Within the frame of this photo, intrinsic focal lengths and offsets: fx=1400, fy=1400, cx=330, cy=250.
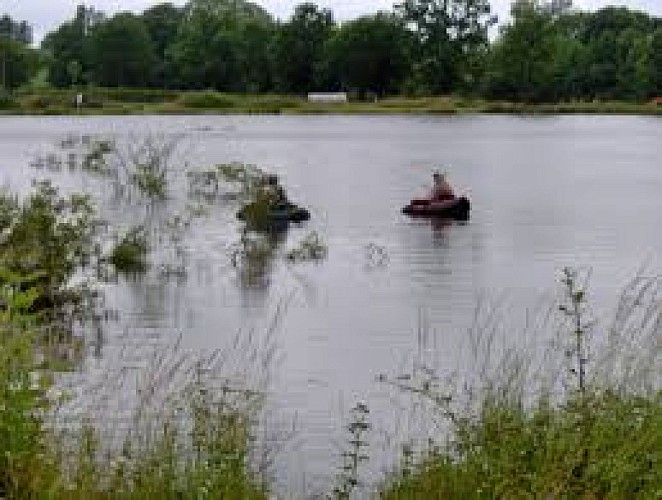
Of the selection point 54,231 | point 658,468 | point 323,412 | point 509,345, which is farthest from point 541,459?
point 54,231

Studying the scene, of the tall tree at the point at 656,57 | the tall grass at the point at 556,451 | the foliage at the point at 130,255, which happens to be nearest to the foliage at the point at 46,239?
the foliage at the point at 130,255

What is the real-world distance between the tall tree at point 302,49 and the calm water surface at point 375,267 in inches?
3035

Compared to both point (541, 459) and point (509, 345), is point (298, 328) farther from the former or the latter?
point (541, 459)

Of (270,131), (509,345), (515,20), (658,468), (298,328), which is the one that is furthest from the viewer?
(515,20)

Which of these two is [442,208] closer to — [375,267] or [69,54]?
[375,267]

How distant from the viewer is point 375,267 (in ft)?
114

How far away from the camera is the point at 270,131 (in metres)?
114

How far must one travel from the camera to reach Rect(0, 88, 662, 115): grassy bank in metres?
145

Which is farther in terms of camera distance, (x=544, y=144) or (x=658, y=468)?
(x=544, y=144)

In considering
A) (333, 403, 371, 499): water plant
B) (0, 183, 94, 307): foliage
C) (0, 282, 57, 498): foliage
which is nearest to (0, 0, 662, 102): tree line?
(0, 183, 94, 307): foliage

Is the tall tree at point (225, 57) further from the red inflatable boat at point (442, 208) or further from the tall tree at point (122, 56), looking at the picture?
the red inflatable boat at point (442, 208)

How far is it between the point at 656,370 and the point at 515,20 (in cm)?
15965

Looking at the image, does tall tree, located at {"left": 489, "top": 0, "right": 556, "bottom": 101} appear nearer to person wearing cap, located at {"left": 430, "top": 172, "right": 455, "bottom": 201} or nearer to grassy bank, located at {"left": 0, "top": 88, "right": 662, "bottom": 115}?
grassy bank, located at {"left": 0, "top": 88, "right": 662, "bottom": 115}

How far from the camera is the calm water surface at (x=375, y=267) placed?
19.2 m
